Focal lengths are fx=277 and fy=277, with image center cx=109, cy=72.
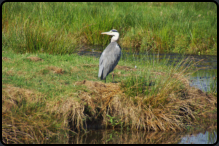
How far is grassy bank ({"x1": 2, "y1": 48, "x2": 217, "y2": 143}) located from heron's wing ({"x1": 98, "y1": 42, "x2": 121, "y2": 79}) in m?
0.54

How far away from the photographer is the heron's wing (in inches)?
248

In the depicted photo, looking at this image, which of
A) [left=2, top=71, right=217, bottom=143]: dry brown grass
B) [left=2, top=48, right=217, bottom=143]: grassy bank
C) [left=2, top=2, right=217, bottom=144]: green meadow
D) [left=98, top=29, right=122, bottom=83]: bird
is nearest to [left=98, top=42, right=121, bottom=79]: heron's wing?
[left=98, top=29, right=122, bottom=83]: bird

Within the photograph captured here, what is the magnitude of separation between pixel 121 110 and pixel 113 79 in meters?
1.51

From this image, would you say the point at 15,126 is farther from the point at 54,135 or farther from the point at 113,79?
the point at 113,79

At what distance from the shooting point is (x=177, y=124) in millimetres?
5074

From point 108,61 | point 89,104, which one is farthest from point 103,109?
point 108,61

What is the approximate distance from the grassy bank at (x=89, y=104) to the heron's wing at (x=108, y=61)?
1.79 feet

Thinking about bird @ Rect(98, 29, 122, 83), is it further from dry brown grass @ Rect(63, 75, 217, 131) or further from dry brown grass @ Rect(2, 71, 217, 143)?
dry brown grass @ Rect(63, 75, 217, 131)

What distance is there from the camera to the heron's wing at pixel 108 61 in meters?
6.29

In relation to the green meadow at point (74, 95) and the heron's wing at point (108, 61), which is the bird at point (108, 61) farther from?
the green meadow at point (74, 95)

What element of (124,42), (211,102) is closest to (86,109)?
(211,102)

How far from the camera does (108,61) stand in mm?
6543

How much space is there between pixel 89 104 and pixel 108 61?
179 cm

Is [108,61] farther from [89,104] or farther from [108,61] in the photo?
[89,104]
